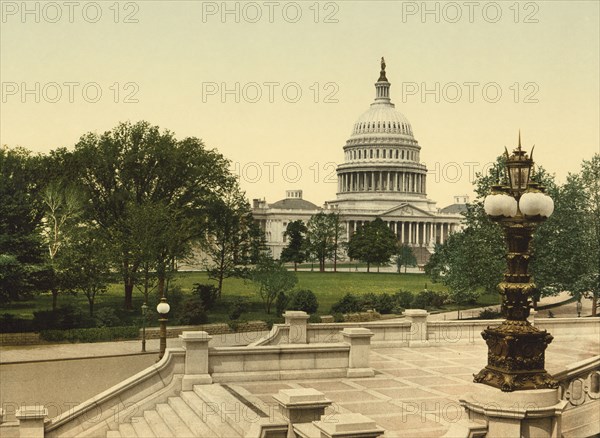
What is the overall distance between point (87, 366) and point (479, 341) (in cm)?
1710

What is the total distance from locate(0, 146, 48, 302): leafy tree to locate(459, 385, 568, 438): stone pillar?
3576 centimetres

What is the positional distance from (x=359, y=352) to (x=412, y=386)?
207 centimetres

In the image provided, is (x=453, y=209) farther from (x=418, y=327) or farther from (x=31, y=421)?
(x=31, y=421)

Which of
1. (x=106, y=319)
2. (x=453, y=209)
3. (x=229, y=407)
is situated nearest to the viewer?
(x=229, y=407)

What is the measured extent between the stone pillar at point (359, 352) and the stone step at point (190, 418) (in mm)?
5529

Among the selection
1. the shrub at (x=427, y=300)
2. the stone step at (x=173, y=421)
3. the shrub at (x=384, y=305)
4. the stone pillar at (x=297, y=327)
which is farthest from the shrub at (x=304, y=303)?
the stone step at (x=173, y=421)

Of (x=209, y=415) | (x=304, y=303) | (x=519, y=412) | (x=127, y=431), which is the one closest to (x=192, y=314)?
(x=304, y=303)

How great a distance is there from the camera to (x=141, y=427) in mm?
18188

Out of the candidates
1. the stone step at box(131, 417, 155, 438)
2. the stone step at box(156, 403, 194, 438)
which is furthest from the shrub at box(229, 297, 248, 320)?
the stone step at box(131, 417, 155, 438)

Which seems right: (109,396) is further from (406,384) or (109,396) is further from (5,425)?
(406,384)

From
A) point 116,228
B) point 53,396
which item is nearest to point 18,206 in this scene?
point 116,228

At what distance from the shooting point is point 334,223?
115938 mm

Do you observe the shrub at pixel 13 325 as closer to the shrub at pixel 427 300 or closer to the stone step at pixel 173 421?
the stone step at pixel 173 421

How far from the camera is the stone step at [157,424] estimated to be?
17.2 m
